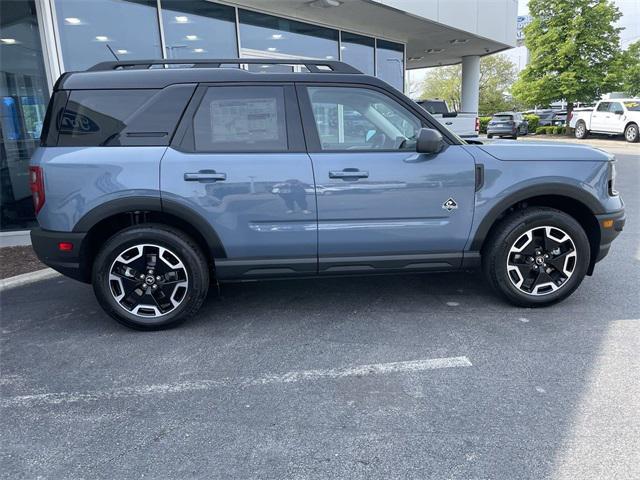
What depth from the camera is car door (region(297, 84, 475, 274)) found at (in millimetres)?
3715

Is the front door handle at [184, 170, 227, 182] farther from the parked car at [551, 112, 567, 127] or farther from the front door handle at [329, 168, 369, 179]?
the parked car at [551, 112, 567, 127]

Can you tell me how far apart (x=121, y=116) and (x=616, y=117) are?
76.3ft

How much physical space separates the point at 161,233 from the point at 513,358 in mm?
2656

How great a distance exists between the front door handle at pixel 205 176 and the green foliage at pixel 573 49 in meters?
26.7

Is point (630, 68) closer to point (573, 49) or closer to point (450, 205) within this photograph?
point (573, 49)

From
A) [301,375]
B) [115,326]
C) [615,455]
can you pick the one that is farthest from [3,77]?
[615,455]

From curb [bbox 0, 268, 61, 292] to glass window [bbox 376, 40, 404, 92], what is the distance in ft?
36.2

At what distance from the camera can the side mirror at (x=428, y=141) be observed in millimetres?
3600

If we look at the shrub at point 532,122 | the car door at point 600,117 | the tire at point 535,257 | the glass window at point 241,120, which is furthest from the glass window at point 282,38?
the shrub at point 532,122

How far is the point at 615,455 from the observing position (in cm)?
231

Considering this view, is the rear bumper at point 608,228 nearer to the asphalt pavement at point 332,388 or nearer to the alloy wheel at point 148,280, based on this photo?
the asphalt pavement at point 332,388

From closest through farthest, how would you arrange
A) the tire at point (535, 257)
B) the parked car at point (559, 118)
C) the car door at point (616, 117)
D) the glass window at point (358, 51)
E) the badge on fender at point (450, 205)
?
the badge on fender at point (450, 205), the tire at point (535, 257), the glass window at point (358, 51), the car door at point (616, 117), the parked car at point (559, 118)

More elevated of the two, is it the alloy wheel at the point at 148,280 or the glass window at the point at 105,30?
the glass window at the point at 105,30

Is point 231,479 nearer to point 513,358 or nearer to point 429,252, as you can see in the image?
point 513,358
